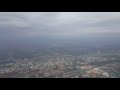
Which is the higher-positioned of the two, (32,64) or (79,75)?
(32,64)
